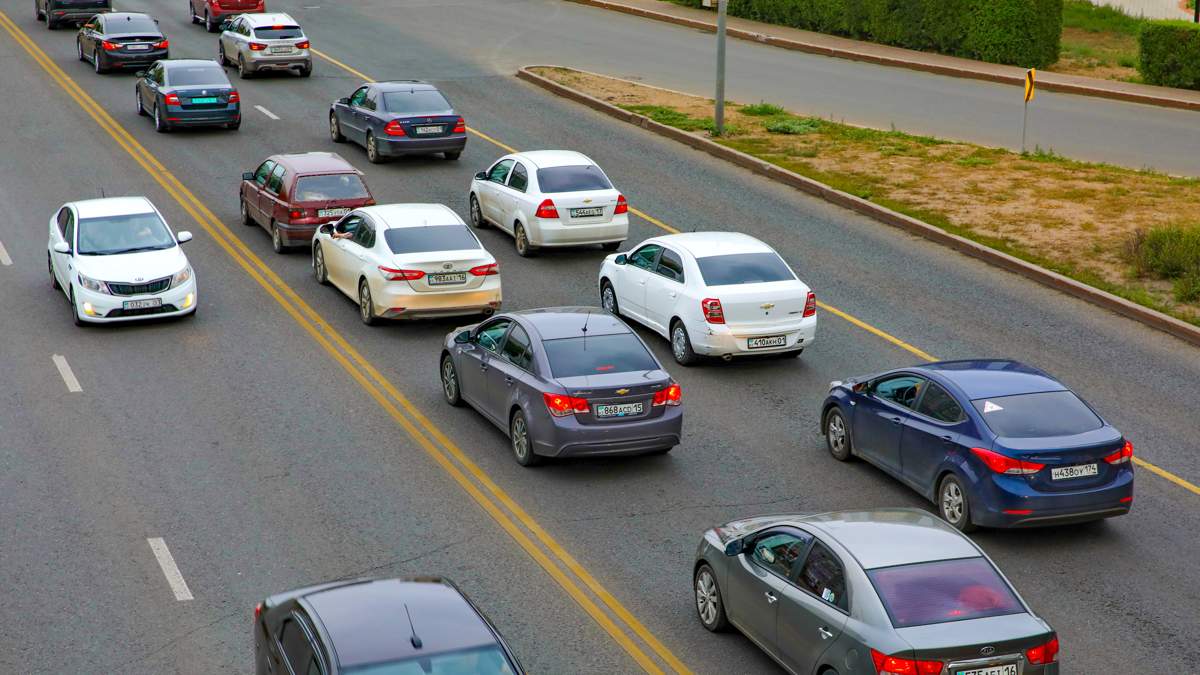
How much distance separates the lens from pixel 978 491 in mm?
13398

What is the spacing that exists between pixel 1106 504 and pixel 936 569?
14.1ft

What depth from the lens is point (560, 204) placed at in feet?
77.7

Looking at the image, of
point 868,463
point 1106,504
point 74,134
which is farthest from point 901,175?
point 74,134

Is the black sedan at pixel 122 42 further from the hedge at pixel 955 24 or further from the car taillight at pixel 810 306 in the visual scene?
the car taillight at pixel 810 306

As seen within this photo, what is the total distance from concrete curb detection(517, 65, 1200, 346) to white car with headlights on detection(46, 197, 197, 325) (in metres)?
12.4

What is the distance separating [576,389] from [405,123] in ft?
51.9

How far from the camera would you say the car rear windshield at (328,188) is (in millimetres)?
23812

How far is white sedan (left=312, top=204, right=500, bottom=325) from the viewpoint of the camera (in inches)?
787

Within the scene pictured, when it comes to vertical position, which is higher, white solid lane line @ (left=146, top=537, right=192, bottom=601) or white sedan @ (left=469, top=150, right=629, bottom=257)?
white sedan @ (left=469, top=150, right=629, bottom=257)

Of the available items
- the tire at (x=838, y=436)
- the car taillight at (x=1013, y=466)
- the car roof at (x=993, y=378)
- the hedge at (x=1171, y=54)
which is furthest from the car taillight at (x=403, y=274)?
the hedge at (x=1171, y=54)

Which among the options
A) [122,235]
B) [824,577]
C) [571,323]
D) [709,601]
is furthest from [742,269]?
[122,235]

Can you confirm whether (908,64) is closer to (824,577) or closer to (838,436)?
(838,436)

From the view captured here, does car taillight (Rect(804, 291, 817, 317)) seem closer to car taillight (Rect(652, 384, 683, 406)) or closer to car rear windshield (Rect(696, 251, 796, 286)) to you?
car rear windshield (Rect(696, 251, 796, 286))

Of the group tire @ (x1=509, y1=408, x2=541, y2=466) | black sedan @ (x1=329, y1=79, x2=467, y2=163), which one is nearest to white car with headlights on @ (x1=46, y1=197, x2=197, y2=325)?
tire @ (x1=509, y1=408, x2=541, y2=466)
